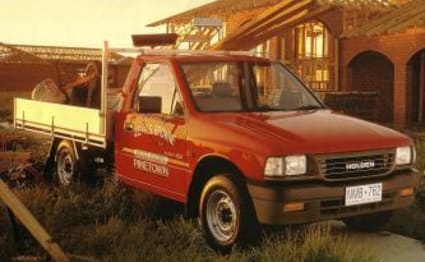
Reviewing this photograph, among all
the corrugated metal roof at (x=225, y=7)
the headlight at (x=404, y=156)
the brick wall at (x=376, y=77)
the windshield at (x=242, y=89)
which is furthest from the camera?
the brick wall at (x=376, y=77)

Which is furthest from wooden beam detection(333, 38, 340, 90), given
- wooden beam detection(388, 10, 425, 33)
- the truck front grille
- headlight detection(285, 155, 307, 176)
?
headlight detection(285, 155, 307, 176)

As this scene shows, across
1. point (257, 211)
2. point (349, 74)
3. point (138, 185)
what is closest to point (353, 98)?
point (349, 74)

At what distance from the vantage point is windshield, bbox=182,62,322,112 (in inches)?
297

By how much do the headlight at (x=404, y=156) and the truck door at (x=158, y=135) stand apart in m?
2.09

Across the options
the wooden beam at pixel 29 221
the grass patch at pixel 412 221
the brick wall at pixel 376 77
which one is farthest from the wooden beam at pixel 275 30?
the wooden beam at pixel 29 221

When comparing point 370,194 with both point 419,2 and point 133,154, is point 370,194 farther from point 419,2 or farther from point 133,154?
point 419,2

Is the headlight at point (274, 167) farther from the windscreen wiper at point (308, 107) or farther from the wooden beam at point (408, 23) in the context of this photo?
the wooden beam at point (408, 23)

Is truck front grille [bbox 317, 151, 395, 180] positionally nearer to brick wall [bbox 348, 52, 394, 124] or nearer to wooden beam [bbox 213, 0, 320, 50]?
wooden beam [bbox 213, 0, 320, 50]

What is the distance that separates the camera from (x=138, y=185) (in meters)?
8.06

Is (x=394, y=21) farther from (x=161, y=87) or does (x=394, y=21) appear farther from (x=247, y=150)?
(x=247, y=150)

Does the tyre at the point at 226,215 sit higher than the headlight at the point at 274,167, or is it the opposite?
the headlight at the point at 274,167

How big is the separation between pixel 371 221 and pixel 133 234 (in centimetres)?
257

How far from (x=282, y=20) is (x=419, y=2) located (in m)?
6.10

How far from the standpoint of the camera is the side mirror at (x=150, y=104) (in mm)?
7352
